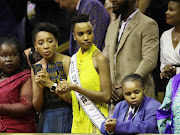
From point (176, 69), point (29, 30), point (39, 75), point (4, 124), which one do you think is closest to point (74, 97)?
point (39, 75)

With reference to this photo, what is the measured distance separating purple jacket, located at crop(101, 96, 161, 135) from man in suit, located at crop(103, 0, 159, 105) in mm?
579

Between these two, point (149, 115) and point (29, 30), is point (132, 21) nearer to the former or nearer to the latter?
point (149, 115)

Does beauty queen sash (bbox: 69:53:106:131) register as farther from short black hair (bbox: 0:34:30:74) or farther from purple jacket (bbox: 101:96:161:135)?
short black hair (bbox: 0:34:30:74)

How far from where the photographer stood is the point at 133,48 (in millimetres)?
4797

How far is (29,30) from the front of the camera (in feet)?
22.6

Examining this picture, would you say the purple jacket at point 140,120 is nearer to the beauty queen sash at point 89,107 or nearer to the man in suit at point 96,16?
the beauty queen sash at point 89,107

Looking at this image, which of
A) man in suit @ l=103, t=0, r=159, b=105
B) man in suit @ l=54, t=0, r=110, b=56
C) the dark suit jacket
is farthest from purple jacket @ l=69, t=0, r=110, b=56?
the dark suit jacket

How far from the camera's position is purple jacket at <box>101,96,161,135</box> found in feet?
12.3

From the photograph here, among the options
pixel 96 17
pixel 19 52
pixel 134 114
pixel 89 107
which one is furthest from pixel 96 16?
pixel 134 114

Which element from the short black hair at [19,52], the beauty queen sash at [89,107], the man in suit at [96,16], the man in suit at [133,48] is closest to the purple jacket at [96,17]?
the man in suit at [96,16]

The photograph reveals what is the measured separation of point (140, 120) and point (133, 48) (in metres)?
1.13

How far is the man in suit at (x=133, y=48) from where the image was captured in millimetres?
4719

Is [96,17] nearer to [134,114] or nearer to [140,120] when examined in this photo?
[134,114]

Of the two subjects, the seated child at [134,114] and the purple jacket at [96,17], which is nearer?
the seated child at [134,114]
